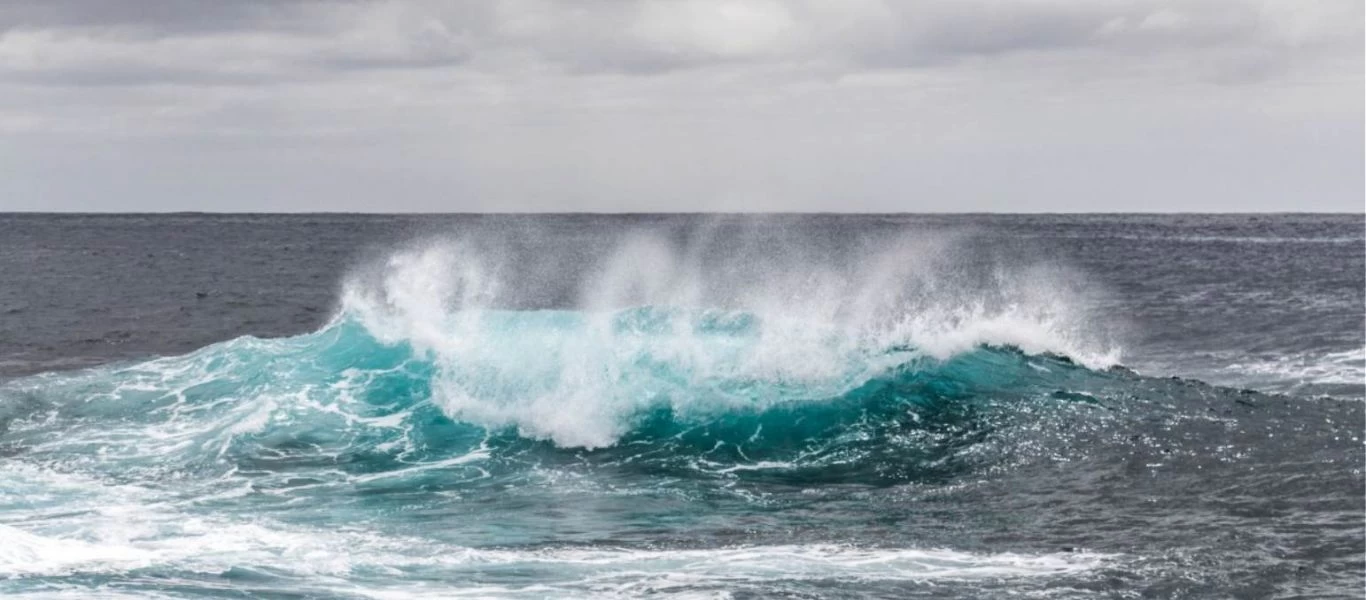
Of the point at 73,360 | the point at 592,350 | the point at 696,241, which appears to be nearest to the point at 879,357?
the point at 592,350

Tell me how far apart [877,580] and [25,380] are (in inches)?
744

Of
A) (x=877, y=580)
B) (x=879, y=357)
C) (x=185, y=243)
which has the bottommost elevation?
(x=877, y=580)

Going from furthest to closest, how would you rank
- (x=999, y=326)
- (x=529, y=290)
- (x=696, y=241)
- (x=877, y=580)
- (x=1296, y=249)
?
(x=696, y=241)
(x=1296, y=249)
(x=529, y=290)
(x=999, y=326)
(x=877, y=580)

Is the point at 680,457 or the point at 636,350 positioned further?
the point at 636,350

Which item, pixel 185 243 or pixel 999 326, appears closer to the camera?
pixel 999 326

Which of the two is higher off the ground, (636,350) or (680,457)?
(636,350)

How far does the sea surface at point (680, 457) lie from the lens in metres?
13.8

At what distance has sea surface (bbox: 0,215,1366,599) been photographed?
13805 mm

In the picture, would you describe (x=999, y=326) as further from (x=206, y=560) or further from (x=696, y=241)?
(x=696, y=241)

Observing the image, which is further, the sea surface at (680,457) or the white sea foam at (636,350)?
the white sea foam at (636,350)

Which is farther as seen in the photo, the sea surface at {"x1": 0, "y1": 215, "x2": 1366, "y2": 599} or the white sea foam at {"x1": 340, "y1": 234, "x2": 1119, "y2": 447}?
the white sea foam at {"x1": 340, "y1": 234, "x2": 1119, "y2": 447}

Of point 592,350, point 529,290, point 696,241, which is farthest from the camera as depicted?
point 696,241

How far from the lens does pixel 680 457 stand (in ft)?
65.3

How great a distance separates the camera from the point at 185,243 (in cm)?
10200
